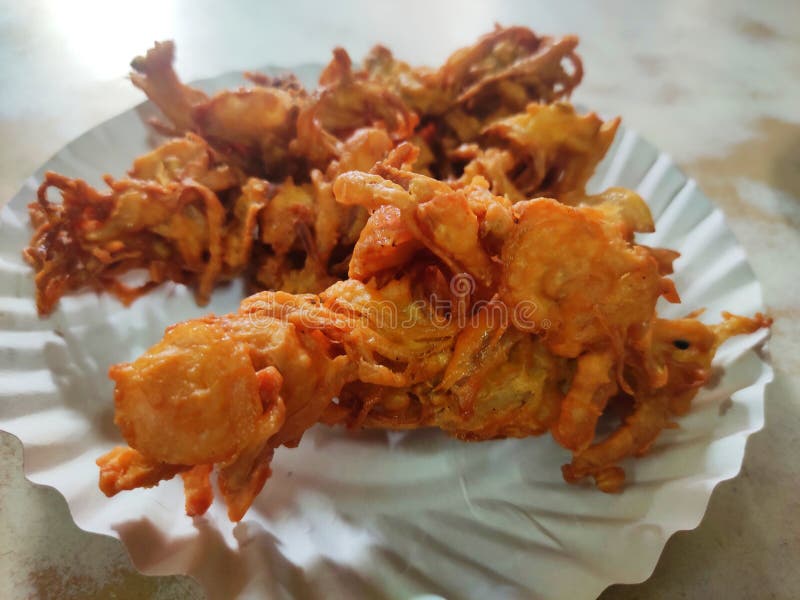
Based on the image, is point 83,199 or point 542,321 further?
point 83,199

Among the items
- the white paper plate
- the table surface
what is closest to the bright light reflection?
the table surface

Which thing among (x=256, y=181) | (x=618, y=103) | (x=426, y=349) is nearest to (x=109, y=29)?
(x=256, y=181)

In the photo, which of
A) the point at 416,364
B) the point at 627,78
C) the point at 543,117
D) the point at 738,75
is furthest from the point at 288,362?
the point at 738,75

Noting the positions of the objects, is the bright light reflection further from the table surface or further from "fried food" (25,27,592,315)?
"fried food" (25,27,592,315)

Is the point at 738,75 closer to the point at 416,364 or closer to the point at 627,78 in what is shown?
the point at 627,78

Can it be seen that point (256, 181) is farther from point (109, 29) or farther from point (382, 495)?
point (109, 29)
